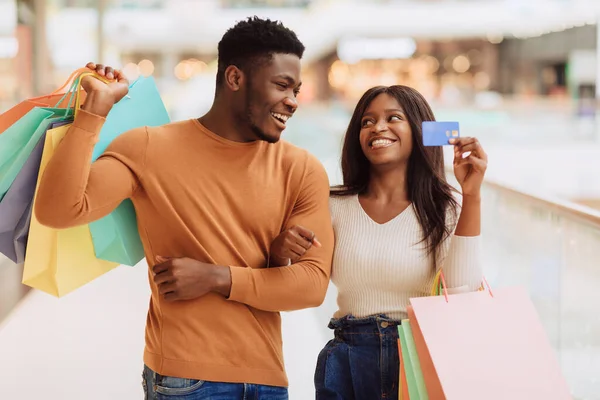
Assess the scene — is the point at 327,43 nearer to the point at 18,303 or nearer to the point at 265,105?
the point at 18,303

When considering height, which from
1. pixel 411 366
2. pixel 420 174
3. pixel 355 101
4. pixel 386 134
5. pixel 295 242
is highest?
pixel 355 101

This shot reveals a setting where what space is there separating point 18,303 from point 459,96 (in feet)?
108

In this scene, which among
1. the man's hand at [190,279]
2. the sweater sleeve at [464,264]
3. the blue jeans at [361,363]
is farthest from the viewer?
the blue jeans at [361,363]

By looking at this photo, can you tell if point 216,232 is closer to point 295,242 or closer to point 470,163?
point 295,242

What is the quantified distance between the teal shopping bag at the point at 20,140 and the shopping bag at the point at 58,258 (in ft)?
0.39

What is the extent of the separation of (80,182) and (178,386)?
527 mm

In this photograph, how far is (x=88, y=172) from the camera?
5.54 ft

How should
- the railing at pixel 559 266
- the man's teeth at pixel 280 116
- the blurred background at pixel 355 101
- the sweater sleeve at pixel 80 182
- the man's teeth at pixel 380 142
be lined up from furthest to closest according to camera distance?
1. the blurred background at pixel 355 101
2. the railing at pixel 559 266
3. the man's teeth at pixel 380 142
4. the man's teeth at pixel 280 116
5. the sweater sleeve at pixel 80 182

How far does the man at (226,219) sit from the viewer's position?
1.81 metres

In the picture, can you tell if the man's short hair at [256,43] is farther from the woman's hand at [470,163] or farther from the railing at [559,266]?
the railing at [559,266]

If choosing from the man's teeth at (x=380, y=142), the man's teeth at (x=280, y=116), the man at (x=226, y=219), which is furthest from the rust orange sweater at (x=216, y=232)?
the man's teeth at (x=380, y=142)

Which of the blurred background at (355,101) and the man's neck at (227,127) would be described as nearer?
the man's neck at (227,127)

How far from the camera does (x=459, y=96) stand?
3706cm

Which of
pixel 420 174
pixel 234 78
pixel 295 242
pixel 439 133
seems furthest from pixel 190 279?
pixel 420 174
